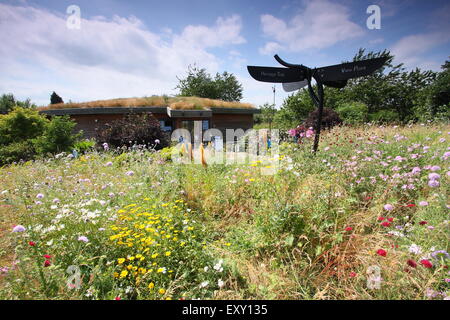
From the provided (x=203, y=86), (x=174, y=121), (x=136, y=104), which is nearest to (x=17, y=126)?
(x=136, y=104)

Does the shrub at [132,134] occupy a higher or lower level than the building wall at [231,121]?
lower

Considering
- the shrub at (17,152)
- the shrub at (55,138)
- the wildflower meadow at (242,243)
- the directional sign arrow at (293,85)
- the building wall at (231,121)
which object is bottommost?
the wildflower meadow at (242,243)

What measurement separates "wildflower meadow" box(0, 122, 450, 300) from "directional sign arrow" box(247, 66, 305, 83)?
2009mm

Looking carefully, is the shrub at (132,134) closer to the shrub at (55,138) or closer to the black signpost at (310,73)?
the shrub at (55,138)

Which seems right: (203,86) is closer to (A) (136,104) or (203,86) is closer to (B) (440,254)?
(A) (136,104)

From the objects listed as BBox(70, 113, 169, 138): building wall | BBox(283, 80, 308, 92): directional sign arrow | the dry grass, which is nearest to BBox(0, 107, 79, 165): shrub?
BBox(70, 113, 169, 138): building wall

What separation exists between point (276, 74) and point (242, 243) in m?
3.38

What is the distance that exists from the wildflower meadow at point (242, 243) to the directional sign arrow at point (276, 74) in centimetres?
201

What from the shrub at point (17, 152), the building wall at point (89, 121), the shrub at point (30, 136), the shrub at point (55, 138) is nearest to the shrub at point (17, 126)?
the shrub at point (30, 136)

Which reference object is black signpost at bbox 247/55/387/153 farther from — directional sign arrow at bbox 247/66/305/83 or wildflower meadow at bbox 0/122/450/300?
wildflower meadow at bbox 0/122/450/300

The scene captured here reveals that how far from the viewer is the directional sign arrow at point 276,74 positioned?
4.11 meters

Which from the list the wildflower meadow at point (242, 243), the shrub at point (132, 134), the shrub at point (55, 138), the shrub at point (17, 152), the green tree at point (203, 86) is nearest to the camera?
the wildflower meadow at point (242, 243)

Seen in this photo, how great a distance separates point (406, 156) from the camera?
3.42m

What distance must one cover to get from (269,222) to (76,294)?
184cm
